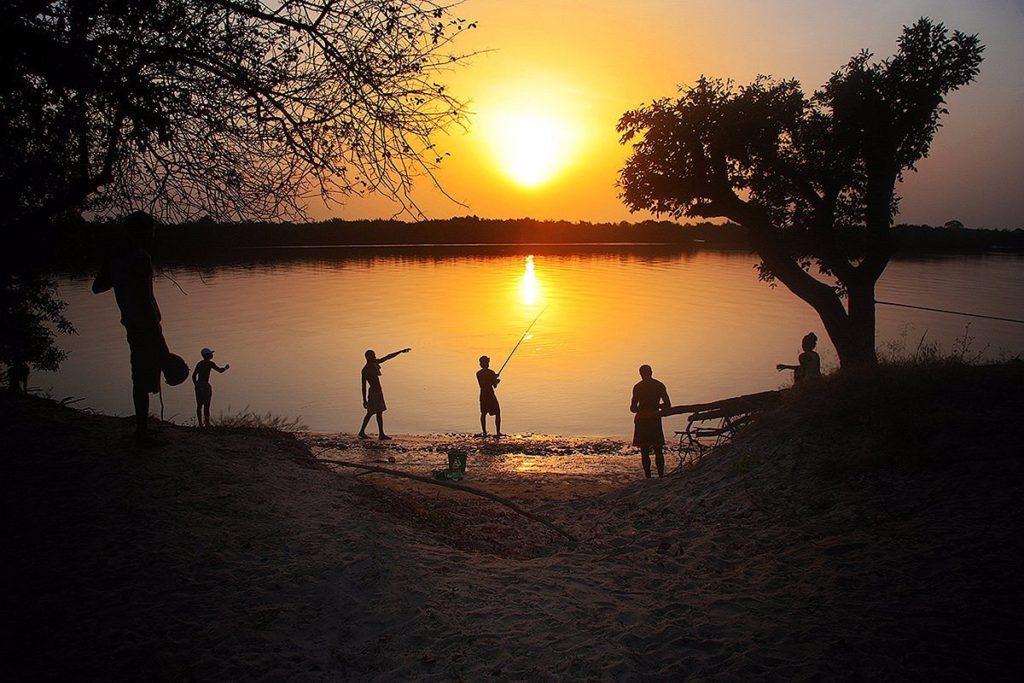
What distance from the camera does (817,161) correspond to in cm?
1506

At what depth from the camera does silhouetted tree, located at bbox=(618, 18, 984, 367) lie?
14.3 metres

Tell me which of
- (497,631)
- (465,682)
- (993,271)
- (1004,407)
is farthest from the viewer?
(993,271)

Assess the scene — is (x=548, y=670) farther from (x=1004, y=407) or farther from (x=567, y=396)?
(x=567, y=396)

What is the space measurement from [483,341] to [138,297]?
35.6m

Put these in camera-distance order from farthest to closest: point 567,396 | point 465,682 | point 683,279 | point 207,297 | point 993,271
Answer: point 683,279
point 993,271
point 207,297
point 567,396
point 465,682

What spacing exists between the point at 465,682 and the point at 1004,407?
7.95 meters

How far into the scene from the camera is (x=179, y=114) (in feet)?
18.1

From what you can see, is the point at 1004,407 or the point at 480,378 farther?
the point at 480,378

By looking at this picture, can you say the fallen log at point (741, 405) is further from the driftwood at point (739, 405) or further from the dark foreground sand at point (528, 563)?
the dark foreground sand at point (528, 563)

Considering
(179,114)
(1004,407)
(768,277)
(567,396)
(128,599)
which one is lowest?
(567,396)

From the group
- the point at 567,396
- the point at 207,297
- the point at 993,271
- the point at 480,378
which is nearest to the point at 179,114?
the point at 480,378

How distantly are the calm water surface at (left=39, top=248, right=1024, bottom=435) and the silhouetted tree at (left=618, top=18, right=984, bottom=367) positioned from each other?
394cm

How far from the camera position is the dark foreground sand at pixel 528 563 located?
4.71m

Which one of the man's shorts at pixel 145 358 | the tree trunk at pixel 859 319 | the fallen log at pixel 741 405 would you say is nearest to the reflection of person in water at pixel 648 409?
Result: the fallen log at pixel 741 405
